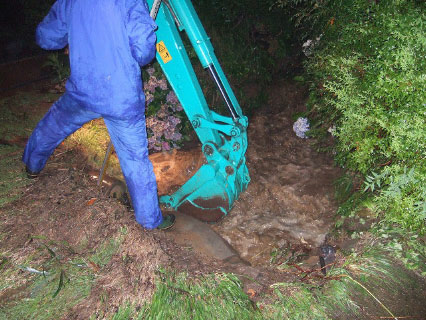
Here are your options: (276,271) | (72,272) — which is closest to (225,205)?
(276,271)

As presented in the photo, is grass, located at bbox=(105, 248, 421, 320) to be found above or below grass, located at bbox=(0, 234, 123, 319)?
above

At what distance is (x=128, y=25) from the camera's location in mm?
2172

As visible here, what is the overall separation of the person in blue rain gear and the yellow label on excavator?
0.44m

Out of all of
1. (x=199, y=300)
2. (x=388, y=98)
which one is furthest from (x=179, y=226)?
(x=388, y=98)

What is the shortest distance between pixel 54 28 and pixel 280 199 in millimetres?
3006

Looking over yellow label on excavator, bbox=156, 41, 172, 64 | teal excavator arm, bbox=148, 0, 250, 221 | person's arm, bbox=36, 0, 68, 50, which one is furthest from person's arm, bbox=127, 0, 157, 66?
person's arm, bbox=36, 0, 68, 50

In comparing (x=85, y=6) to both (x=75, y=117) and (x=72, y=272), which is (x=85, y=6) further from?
(x=72, y=272)

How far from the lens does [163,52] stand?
2.75 metres

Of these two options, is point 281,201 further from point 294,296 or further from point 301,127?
point 294,296

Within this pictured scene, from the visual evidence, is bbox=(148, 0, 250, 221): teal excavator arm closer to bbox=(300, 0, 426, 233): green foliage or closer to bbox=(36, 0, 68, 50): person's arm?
bbox=(36, 0, 68, 50): person's arm

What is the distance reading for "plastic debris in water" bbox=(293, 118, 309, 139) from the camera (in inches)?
178

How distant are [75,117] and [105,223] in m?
1.02

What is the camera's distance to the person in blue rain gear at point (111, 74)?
7.07 feet

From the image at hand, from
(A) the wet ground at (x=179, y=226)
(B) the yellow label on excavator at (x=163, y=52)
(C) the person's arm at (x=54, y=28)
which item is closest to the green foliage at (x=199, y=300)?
(A) the wet ground at (x=179, y=226)
